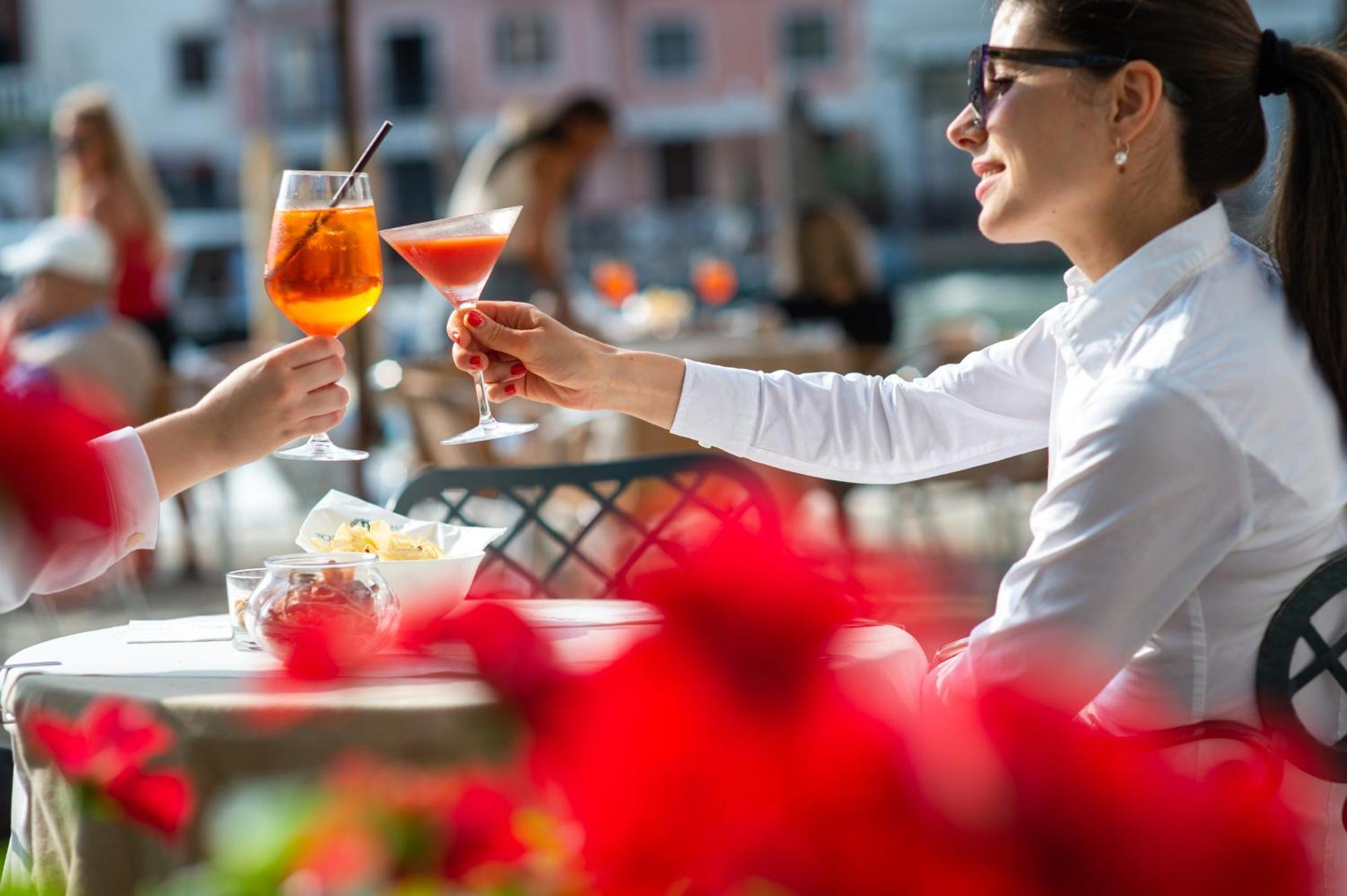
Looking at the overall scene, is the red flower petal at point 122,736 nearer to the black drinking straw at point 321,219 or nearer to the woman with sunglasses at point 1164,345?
the woman with sunglasses at point 1164,345

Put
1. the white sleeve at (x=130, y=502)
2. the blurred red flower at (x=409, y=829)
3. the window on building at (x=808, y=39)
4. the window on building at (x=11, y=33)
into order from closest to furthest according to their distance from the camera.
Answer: the blurred red flower at (x=409, y=829)
the white sleeve at (x=130, y=502)
the window on building at (x=11, y=33)
the window on building at (x=808, y=39)

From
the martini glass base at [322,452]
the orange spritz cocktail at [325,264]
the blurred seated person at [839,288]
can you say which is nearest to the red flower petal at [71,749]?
the martini glass base at [322,452]

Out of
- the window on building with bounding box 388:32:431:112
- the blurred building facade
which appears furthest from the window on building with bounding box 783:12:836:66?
the window on building with bounding box 388:32:431:112

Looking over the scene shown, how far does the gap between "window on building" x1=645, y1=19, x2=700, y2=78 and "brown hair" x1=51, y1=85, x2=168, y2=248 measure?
102 ft

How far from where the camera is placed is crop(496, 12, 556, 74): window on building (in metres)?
36.1

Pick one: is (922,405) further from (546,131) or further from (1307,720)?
(546,131)

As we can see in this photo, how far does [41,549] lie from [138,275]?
19.4ft

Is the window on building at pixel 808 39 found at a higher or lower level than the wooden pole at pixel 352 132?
higher

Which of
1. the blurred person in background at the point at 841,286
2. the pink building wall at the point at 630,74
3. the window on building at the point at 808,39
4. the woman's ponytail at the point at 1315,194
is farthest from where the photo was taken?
the window on building at the point at 808,39

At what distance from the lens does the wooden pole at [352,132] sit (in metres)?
5.16

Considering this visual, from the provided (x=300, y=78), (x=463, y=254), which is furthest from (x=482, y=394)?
(x=300, y=78)

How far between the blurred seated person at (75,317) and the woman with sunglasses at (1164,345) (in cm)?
361

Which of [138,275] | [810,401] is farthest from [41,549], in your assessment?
[138,275]

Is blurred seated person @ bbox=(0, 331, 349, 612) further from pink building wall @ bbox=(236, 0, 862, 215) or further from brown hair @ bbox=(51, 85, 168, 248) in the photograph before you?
pink building wall @ bbox=(236, 0, 862, 215)
